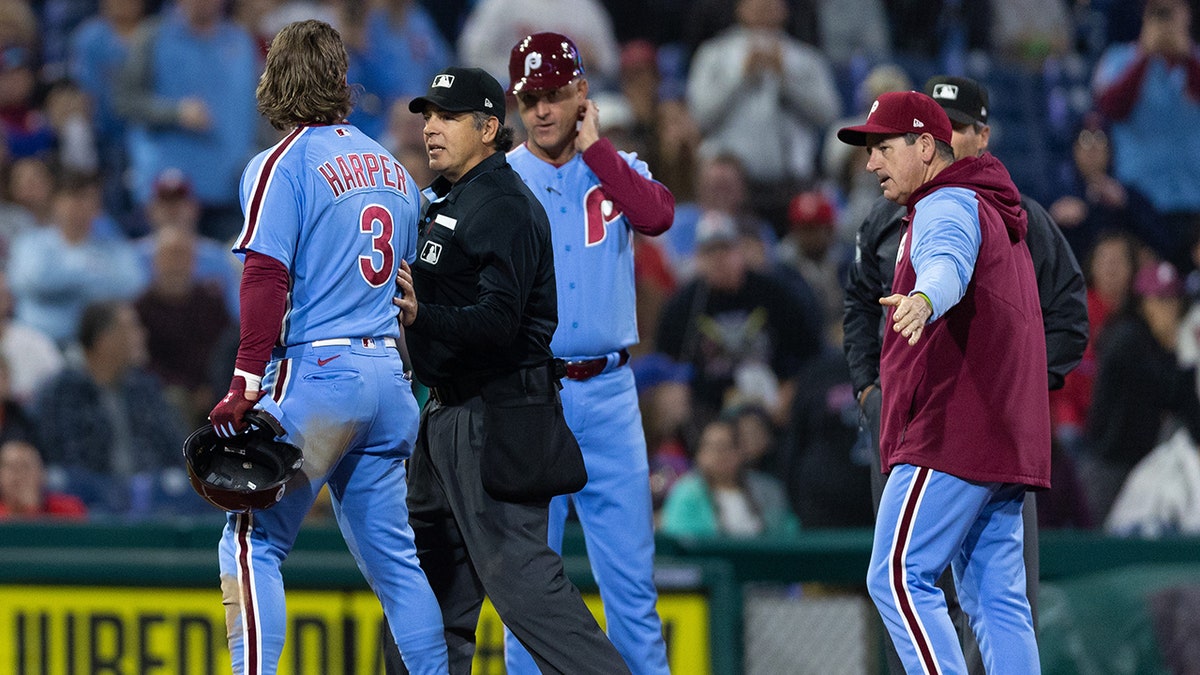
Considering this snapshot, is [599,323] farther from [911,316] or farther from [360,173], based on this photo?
[911,316]

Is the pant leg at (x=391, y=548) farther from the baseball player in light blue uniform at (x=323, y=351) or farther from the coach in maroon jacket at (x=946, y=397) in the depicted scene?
the coach in maroon jacket at (x=946, y=397)

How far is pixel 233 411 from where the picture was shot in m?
4.27

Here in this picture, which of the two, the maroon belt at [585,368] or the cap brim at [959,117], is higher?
the cap brim at [959,117]

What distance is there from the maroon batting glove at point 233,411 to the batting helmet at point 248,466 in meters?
0.02

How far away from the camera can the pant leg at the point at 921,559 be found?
4.49m

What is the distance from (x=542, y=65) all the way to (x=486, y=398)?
119 centimetres

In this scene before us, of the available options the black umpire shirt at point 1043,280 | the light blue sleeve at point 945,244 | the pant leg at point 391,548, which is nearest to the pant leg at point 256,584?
the pant leg at point 391,548

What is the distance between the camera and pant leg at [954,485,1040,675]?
4.73m

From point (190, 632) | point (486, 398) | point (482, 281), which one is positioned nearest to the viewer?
point (482, 281)

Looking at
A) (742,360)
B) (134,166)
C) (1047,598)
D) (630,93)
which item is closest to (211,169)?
(134,166)

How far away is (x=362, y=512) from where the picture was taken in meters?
4.57

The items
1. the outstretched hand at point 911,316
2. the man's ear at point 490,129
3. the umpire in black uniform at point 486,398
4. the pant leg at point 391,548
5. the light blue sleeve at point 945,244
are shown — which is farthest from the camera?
the man's ear at point 490,129

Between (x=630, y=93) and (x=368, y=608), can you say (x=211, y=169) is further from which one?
(x=368, y=608)

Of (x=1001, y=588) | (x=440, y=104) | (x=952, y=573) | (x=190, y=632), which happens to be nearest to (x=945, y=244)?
(x=1001, y=588)
